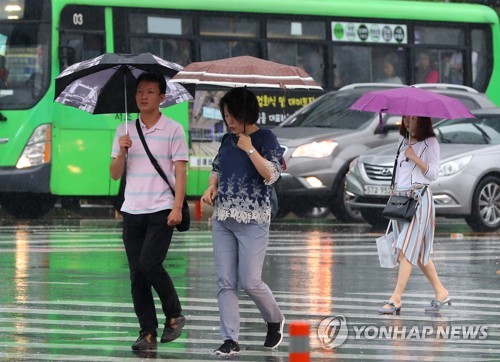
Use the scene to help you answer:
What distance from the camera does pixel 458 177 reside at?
20609mm

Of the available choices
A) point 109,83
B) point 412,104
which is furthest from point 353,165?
point 109,83

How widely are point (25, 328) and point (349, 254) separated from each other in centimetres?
708

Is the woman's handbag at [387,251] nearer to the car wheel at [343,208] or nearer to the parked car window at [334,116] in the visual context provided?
the car wheel at [343,208]

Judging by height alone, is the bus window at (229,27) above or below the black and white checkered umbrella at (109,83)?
above

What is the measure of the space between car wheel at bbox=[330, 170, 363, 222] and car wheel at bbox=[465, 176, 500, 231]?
242 cm

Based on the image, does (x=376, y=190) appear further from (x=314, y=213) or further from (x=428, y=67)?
A: (x=428, y=67)

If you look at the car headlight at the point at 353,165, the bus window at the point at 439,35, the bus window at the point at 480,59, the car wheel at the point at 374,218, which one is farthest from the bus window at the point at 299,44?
the car headlight at the point at 353,165

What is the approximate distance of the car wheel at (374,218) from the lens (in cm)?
2166

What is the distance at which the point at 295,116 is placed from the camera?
937 inches

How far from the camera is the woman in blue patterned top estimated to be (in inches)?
383

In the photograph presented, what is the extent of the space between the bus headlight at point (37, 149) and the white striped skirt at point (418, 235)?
36.2ft

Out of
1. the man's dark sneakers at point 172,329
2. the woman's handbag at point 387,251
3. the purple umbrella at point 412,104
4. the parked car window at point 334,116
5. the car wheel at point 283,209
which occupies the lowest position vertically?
the man's dark sneakers at point 172,329

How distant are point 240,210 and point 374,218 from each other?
12389 mm

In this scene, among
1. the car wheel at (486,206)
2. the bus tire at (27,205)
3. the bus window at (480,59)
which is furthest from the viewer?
the bus window at (480,59)
